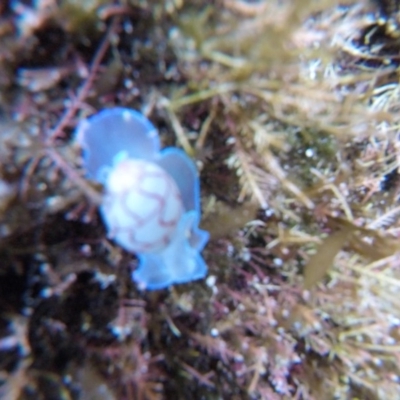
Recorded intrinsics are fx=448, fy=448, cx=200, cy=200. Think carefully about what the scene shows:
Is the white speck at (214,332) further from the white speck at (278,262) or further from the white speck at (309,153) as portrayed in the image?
the white speck at (309,153)

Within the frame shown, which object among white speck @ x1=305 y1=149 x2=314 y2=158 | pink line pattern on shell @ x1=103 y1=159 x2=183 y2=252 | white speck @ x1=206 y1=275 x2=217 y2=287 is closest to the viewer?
pink line pattern on shell @ x1=103 y1=159 x2=183 y2=252

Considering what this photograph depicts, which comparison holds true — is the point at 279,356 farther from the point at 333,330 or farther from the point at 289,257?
the point at 289,257

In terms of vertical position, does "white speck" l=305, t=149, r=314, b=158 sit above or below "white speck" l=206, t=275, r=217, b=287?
above

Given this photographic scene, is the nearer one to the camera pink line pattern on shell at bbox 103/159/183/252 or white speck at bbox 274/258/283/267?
pink line pattern on shell at bbox 103/159/183/252

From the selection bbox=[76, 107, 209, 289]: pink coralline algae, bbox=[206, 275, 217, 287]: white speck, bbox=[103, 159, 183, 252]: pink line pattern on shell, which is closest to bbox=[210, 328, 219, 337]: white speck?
bbox=[206, 275, 217, 287]: white speck

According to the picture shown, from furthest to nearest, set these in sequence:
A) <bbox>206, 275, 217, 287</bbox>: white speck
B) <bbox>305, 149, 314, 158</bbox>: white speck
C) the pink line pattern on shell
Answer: <bbox>305, 149, 314, 158</bbox>: white speck < <bbox>206, 275, 217, 287</bbox>: white speck < the pink line pattern on shell

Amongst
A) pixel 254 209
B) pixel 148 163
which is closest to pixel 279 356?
pixel 254 209

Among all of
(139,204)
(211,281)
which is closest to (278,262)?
(211,281)

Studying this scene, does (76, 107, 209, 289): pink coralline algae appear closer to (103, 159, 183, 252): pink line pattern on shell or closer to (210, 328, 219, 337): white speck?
(103, 159, 183, 252): pink line pattern on shell
